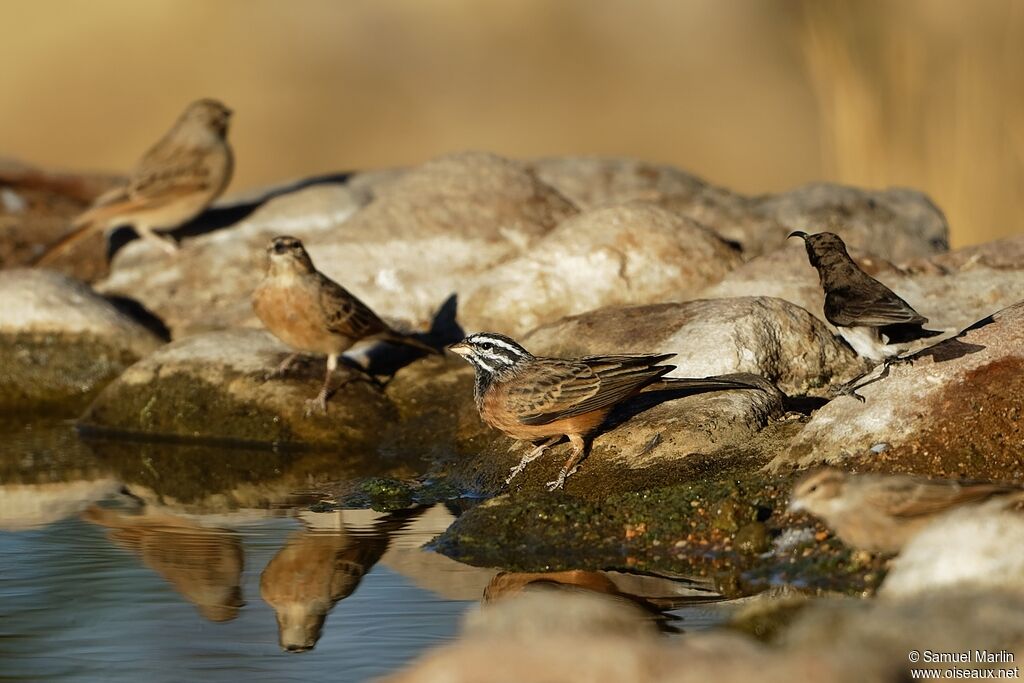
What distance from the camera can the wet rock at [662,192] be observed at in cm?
1511

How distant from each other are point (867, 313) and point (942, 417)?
0.77 m

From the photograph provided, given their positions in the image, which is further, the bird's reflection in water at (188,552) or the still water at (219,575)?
the bird's reflection in water at (188,552)

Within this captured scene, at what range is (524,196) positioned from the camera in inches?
622

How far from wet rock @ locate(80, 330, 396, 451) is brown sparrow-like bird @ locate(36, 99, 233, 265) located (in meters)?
3.50

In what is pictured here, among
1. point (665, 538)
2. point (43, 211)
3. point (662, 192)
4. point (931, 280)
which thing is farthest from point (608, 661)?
point (43, 211)

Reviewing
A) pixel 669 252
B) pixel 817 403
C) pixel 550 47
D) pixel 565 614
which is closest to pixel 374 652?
pixel 565 614

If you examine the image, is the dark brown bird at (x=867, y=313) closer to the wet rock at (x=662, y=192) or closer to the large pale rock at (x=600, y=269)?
the large pale rock at (x=600, y=269)

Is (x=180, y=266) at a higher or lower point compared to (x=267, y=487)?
higher

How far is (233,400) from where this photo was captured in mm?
12688

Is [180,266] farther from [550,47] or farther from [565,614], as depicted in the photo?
[550,47]

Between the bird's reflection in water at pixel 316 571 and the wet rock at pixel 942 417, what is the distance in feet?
8.54

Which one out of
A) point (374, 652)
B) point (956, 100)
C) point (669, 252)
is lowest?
point (374, 652)

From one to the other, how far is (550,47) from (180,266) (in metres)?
13.9

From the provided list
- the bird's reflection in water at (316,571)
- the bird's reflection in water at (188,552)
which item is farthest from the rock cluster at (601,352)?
the bird's reflection in water at (188,552)
